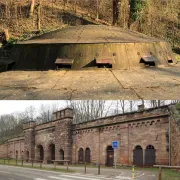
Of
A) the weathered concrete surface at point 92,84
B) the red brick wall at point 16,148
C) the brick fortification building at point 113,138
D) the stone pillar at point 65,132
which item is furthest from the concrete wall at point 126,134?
the red brick wall at point 16,148

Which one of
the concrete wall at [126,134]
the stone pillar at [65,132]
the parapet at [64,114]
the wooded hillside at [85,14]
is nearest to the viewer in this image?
the concrete wall at [126,134]

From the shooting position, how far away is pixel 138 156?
53.4 ft

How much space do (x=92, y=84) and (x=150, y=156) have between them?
8.82 m

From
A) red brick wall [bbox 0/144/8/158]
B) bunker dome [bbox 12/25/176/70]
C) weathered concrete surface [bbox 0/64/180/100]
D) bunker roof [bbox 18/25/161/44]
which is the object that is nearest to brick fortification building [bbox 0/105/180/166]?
bunker dome [bbox 12/25/176/70]

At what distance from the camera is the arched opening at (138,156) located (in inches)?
631

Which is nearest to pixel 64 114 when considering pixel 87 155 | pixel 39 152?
pixel 87 155

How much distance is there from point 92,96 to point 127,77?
2.39 meters

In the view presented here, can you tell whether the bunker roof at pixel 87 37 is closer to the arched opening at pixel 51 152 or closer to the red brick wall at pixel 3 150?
the arched opening at pixel 51 152

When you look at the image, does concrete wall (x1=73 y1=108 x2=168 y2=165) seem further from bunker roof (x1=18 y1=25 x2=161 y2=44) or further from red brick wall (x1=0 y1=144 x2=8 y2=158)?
red brick wall (x1=0 y1=144 x2=8 y2=158)

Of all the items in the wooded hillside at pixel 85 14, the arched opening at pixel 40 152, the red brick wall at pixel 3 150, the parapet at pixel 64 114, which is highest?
the wooded hillside at pixel 85 14

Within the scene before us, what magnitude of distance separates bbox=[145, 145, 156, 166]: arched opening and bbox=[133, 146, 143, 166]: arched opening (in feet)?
1.42

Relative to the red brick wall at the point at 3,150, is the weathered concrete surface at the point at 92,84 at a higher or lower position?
higher

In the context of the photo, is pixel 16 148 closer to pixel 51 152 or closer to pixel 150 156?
pixel 51 152

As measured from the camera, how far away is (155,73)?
9578mm
